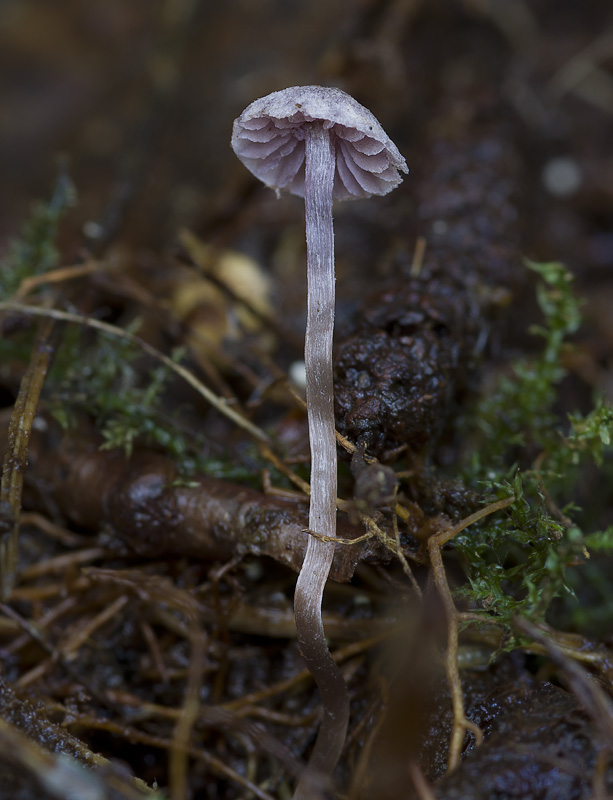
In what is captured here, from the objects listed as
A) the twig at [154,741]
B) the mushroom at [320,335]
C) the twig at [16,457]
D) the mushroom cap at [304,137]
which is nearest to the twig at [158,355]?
the twig at [16,457]

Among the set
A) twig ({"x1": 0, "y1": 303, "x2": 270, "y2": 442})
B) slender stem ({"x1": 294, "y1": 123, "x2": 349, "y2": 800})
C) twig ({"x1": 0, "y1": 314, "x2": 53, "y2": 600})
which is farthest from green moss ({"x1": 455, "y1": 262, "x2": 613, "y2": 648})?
twig ({"x1": 0, "y1": 314, "x2": 53, "y2": 600})

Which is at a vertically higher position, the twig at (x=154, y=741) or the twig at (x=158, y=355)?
the twig at (x=158, y=355)

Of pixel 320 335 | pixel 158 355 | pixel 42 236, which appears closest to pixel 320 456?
pixel 320 335

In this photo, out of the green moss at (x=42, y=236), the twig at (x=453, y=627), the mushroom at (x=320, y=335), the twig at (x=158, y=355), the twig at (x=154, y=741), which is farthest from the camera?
the green moss at (x=42, y=236)

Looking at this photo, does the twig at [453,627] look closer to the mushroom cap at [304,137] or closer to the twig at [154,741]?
the twig at [154,741]

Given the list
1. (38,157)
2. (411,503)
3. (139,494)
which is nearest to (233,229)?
(38,157)

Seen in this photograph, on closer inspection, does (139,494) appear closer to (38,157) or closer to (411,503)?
(411,503)

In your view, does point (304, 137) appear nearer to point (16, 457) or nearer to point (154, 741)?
point (16, 457)
